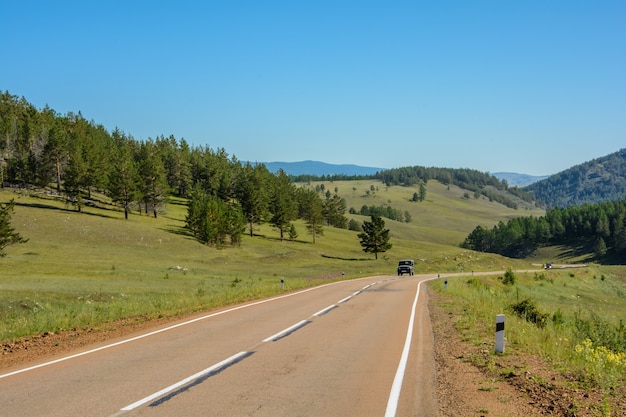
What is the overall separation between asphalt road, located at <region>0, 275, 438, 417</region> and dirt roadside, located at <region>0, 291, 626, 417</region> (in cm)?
44

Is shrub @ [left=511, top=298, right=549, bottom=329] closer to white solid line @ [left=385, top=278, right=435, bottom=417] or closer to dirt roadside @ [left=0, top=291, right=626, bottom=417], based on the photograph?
dirt roadside @ [left=0, top=291, right=626, bottom=417]

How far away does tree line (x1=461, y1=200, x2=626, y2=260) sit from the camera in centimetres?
16412

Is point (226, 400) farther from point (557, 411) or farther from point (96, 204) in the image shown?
point (96, 204)

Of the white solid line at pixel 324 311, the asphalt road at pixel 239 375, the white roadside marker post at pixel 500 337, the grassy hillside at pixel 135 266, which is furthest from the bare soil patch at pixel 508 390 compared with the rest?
the grassy hillside at pixel 135 266

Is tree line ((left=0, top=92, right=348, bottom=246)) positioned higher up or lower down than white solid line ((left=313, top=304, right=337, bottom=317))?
→ higher up

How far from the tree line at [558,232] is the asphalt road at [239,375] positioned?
171181mm

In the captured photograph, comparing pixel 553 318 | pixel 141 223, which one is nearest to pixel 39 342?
pixel 553 318

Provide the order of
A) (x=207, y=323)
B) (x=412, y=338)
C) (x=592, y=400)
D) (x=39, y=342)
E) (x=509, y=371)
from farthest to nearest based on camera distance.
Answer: (x=207, y=323), (x=412, y=338), (x=39, y=342), (x=509, y=371), (x=592, y=400)

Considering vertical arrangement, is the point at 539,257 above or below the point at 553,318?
below

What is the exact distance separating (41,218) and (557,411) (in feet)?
261

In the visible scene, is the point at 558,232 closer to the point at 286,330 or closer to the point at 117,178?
the point at 117,178

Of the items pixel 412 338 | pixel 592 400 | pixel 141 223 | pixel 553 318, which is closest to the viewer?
pixel 592 400

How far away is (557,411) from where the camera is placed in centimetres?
715

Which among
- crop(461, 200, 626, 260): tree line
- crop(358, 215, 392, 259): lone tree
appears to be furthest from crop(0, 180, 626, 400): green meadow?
crop(461, 200, 626, 260): tree line
